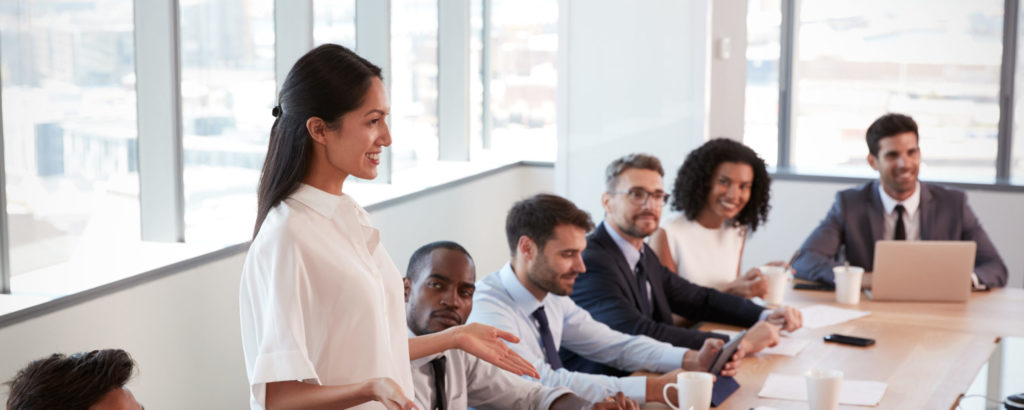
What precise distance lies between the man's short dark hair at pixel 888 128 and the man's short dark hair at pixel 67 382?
326cm

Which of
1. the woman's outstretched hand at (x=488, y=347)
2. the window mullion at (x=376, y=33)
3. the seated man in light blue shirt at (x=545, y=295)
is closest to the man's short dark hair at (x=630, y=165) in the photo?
the seated man in light blue shirt at (x=545, y=295)

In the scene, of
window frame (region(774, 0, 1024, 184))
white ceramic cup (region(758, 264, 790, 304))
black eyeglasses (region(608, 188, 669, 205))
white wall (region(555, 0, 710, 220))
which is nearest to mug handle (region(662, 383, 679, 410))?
black eyeglasses (region(608, 188, 669, 205))

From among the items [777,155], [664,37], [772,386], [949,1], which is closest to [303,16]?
[664,37]

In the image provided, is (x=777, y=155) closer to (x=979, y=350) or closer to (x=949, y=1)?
(x=949, y=1)

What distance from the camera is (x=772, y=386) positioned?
252 cm

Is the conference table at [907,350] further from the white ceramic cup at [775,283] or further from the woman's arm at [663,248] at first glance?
the woman's arm at [663,248]

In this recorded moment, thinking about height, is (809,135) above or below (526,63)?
below

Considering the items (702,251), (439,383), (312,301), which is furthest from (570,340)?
(312,301)

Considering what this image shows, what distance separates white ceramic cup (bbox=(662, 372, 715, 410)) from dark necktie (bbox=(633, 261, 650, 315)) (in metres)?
1.04

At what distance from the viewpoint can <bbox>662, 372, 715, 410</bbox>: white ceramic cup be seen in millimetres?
2242

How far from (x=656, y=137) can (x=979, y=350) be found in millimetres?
2760

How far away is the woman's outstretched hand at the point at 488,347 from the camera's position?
178cm

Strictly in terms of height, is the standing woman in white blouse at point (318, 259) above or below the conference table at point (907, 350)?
above

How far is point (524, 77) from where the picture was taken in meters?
6.83
